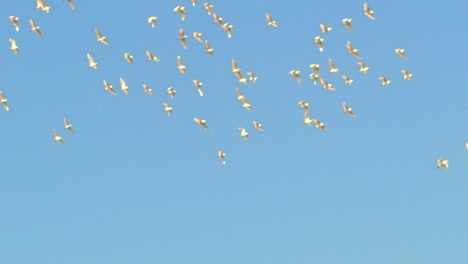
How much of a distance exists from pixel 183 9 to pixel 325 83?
46.5 ft

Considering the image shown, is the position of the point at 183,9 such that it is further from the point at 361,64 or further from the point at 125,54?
the point at 361,64

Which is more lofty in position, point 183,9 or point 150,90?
point 183,9

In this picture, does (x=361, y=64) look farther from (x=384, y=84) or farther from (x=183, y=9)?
(x=183, y=9)

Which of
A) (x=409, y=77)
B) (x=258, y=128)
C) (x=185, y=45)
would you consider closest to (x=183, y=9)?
(x=185, y=45)

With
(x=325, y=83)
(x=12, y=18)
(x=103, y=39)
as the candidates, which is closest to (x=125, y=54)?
(x=103, y=39)

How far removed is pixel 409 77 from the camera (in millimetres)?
116125

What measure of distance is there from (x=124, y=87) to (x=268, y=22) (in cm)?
1413

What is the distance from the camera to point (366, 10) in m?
108

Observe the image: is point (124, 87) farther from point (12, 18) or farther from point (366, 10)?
point (366, 10)

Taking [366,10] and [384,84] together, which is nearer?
[366,10]

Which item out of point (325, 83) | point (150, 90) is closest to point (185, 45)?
point (150, 90)

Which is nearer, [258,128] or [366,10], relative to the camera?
[366,10]

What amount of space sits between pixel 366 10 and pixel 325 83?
36.6 ft

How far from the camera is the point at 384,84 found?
117 meters
